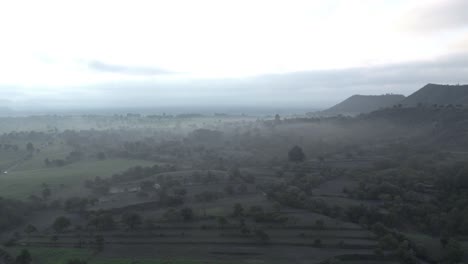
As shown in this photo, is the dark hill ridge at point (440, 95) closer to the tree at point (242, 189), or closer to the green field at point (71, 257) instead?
the tree at point (242, 189)

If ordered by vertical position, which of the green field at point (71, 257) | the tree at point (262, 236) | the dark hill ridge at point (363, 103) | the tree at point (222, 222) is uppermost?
the dark hill ridge at point (363, 103)

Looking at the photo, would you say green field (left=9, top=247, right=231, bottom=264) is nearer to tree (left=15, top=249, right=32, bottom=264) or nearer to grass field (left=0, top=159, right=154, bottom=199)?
tree (left=15, top=249, right=32, bottom=264)

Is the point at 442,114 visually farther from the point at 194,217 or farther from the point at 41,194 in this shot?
the point at 41,194


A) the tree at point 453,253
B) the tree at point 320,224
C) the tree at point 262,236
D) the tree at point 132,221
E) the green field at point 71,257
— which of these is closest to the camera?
the tree at point 453,253

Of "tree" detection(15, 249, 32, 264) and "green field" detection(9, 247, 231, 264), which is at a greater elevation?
"tree" detection(15, 249, 32, 264)

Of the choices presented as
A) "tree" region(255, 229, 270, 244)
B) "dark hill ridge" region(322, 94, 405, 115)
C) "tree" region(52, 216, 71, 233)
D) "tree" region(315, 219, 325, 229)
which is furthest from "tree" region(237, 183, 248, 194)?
"dark hill ridge" region(322, 94, 405, 115)

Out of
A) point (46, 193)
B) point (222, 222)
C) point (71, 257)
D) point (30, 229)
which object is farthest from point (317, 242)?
point (46, 193)

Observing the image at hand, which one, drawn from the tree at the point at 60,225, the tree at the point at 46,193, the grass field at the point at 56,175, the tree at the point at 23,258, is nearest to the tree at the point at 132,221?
the tree at the point at 60,225

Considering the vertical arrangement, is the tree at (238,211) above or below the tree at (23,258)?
above
